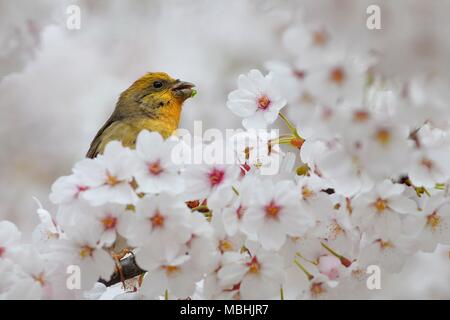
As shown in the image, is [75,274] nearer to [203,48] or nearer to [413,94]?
[413,94]

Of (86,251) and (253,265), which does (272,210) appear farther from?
(86,251)

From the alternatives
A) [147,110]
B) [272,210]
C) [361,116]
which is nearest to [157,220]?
[272,210]

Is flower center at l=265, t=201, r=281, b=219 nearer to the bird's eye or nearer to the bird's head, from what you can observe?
the bird's head

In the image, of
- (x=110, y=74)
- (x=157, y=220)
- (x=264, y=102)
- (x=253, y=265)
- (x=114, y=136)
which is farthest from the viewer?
(x=110, y=74)

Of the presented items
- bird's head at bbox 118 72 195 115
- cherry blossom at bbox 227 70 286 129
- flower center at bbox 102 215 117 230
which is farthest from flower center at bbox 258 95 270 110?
bird's head at bbox 118 72 195 115

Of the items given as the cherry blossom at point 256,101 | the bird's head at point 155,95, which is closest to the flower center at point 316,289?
the cherry blossom at point 256,101

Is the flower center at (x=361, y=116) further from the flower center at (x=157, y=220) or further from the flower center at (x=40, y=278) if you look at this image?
the flower center at (x=40, y=278)
